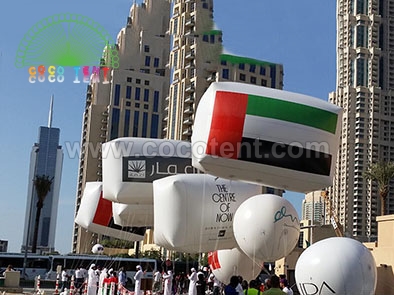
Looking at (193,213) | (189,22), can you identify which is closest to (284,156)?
(193,213)

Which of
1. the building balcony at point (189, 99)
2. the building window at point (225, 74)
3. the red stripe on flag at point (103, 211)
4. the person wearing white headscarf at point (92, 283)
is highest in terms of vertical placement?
the building window at point (225, 74)

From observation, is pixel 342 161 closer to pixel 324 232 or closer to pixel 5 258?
pixel 324 232

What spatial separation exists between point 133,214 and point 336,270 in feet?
39.9

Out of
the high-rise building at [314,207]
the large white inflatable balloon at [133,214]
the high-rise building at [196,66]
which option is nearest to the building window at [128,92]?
the high-rise building at [196,66]

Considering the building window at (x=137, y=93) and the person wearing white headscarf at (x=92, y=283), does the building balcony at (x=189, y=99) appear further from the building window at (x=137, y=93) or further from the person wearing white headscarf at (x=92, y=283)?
the person wearing white headscarf at (x=92, y=283)

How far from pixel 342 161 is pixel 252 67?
31.1m

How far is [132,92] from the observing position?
111438mm

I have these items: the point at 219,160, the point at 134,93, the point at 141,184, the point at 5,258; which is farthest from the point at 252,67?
the point at 219,160

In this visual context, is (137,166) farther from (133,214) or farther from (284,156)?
(284,156)

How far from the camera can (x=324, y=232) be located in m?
66.5

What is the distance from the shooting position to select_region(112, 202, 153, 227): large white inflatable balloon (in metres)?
22.5

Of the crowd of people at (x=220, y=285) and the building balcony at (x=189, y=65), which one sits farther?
the building balcony at (x=189, y=65)

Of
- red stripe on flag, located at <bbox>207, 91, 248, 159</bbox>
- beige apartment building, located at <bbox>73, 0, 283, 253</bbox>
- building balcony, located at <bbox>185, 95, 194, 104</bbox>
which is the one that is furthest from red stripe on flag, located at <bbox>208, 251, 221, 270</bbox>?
building balcony, located at <bbox>185, 95, 194, 104</bbox>

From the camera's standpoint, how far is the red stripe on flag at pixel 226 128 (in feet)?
48.9
